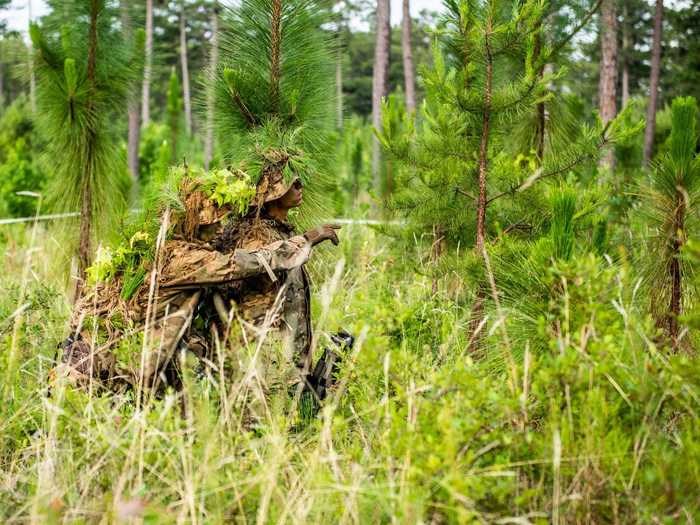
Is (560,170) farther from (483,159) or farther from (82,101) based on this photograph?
(82,101)

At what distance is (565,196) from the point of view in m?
2.95

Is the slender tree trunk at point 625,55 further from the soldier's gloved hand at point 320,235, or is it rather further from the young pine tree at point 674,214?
the soldier's gloved hand at point 320,235

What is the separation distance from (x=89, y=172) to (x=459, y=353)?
293 centimetres

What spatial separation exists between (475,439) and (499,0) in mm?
2443

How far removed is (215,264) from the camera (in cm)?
329

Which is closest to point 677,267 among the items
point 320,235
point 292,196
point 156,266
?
point 320,235

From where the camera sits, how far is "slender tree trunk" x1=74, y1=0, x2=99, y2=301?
16.8 ft

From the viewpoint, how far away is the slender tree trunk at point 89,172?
512 centimetres

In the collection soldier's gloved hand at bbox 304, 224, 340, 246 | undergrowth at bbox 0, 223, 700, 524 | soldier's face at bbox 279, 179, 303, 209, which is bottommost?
undergrowth at bbox 0, 223, 700, 524

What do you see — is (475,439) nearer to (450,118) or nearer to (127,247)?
(127,247)

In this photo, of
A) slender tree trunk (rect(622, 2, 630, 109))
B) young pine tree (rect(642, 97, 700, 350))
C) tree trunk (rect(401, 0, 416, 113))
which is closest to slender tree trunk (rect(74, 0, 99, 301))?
young pine tree (rect(642, 97, 700, 350))

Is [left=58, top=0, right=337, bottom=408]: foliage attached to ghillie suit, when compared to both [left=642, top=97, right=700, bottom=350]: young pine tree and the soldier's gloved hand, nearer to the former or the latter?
the soldier's gloved hand

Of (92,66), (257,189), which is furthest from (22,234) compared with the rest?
(257,189)

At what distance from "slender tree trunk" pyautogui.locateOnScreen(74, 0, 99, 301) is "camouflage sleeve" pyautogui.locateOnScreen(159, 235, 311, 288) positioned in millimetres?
1986
